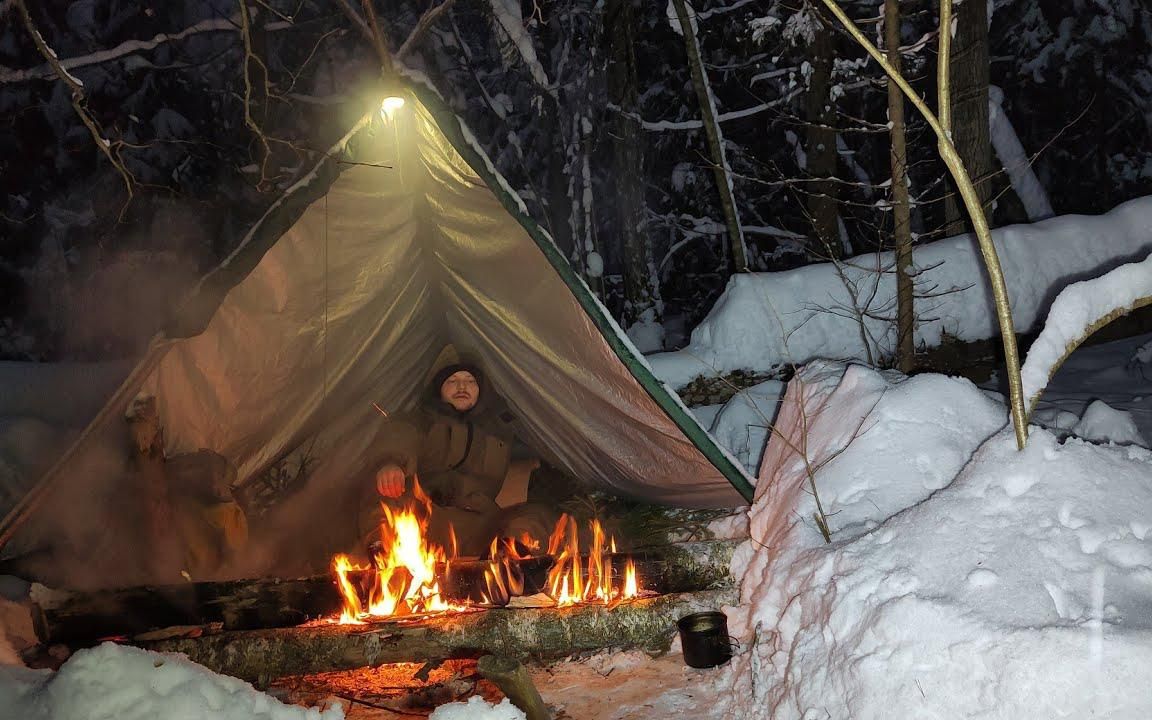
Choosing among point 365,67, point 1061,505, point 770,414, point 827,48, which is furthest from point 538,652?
point 365,67

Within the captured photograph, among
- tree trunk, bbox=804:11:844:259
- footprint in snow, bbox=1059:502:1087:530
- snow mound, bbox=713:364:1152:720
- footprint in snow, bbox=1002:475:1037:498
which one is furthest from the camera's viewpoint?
tree trunk, bbox=804:11:844:259

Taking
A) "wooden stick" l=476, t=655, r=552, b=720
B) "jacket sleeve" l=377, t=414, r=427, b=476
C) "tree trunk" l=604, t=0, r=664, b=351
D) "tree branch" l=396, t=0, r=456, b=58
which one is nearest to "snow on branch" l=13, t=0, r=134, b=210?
"tree branch" l=396, t=0, r=456, b=58

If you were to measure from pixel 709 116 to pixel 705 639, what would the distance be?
542 centimetres

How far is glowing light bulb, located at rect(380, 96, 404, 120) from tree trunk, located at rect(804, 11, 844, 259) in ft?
17.0

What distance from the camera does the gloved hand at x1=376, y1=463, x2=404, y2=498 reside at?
4.86 meters

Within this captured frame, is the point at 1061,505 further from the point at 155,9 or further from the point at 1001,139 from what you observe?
the point at 155,9

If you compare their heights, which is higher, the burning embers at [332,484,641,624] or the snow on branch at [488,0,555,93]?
the snow on branch at [488,0,555,93]

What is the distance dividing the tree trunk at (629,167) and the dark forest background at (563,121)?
24 millimetres

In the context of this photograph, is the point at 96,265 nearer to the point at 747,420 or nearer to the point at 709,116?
the point at 709,116

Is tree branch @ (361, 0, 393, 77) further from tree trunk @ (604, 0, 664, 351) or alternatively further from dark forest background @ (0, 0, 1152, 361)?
tree trunk @ (604, 0, 664, 351)

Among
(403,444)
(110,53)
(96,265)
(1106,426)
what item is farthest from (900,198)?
(96,265)

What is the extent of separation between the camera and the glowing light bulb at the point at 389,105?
370cm

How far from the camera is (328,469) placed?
558 cm

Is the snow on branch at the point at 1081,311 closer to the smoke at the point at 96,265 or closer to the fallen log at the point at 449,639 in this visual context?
the fallen log at the point at 449,639
